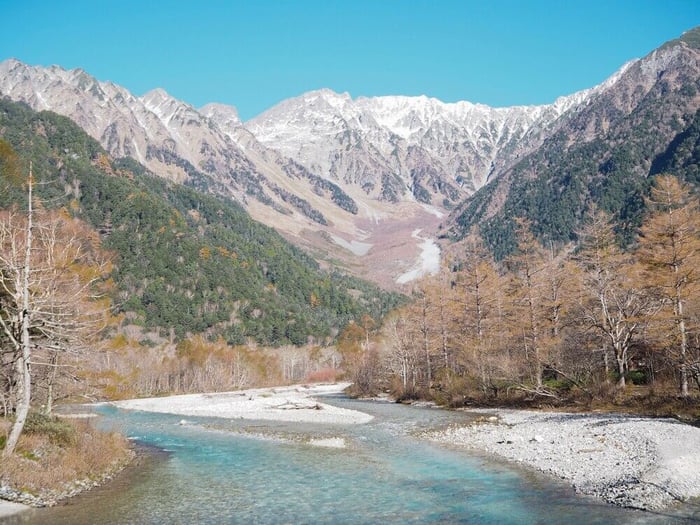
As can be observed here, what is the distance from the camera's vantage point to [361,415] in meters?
53.3

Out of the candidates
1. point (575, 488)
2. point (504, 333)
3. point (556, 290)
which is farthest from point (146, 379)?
point (575, 488)

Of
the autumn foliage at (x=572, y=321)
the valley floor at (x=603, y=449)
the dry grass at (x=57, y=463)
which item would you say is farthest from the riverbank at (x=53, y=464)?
the autumn foliage at (x=572, y=321)

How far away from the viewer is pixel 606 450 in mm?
26953

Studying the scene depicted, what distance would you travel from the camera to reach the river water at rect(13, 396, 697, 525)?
18281mm

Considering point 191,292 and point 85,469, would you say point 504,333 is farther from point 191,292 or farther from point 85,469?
point 191,292

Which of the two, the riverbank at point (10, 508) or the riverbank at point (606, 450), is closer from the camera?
the riverbank at point (10, 508)

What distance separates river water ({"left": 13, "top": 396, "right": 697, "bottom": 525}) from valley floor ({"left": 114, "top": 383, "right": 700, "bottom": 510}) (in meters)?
1.22

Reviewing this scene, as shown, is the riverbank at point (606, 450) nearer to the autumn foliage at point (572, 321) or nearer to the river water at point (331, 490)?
the river water at point (331, 490)

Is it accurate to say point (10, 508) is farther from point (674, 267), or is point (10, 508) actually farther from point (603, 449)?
point (674, 267)

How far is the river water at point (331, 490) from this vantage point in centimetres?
1828

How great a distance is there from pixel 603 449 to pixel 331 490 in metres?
14.0

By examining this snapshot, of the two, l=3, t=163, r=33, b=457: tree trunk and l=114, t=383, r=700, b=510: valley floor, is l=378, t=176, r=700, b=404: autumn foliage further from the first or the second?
l=3, t=163, r=33, b=457: tree trunk

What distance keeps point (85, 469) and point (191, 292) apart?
171m

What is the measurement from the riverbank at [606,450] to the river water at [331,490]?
1252mm
